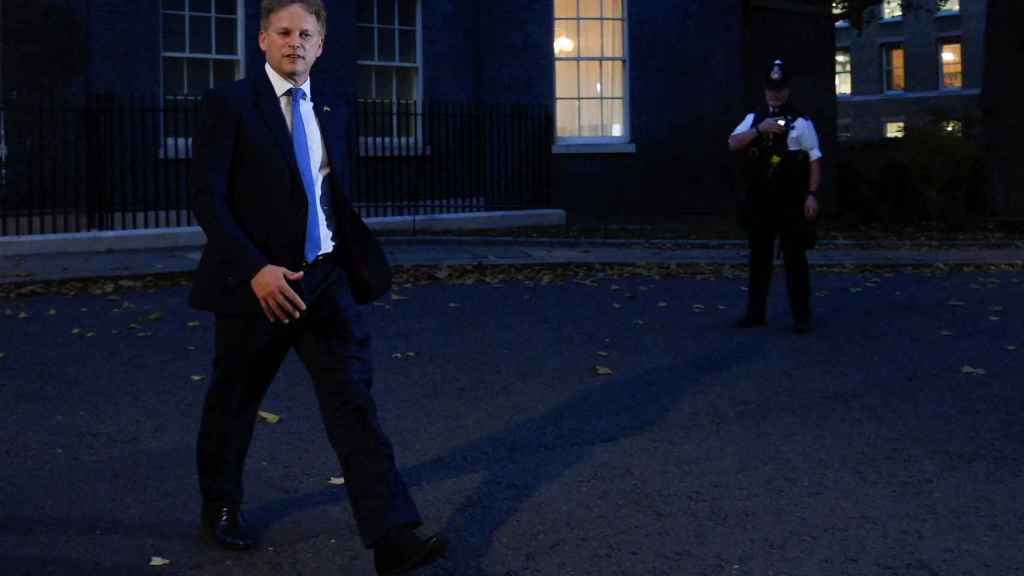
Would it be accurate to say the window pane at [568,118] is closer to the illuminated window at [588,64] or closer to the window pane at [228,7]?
the illuminated window at [588,64]

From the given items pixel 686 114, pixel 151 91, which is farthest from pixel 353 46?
pixel 686 114

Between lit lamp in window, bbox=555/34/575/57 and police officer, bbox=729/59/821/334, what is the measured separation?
12341mm

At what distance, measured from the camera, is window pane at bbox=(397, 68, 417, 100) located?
2125 cm

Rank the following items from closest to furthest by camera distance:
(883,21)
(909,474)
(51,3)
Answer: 1. (909,474)
2. (51,3)
3. (883,21)

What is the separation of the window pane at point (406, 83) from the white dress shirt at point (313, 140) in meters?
17.2

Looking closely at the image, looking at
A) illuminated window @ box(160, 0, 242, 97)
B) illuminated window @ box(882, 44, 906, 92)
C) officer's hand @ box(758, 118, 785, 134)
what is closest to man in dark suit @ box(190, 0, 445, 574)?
officer's hand @ box(758, 118, 785, 134)

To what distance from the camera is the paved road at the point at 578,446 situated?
4.54 m

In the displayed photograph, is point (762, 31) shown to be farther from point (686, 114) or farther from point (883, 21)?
point (883, 21)

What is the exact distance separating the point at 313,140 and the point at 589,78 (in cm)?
1797

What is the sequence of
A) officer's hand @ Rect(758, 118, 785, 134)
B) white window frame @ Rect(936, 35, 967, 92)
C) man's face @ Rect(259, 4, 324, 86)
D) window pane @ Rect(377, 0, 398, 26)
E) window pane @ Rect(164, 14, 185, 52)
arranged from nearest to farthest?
man's face @ Rect(259, 4, 324, 86) < officer's hand @ Rect(758, 118, 785, 134) < window pane @ Rect(164, 14, 185, 52) < window pane @ Rect(377, 0, 398, 26) < white window frame @ Rect(936, 35, 967, 92)

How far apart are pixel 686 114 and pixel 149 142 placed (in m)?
8.53

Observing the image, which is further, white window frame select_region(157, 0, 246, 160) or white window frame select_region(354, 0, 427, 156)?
white window frame select_region(354, 0, 427, 156)

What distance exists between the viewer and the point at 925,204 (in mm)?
19750

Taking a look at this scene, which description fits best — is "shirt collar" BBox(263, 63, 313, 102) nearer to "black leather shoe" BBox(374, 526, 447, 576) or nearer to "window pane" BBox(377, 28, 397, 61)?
"black leather shoe" BBox(374, 526, 447, 576)
